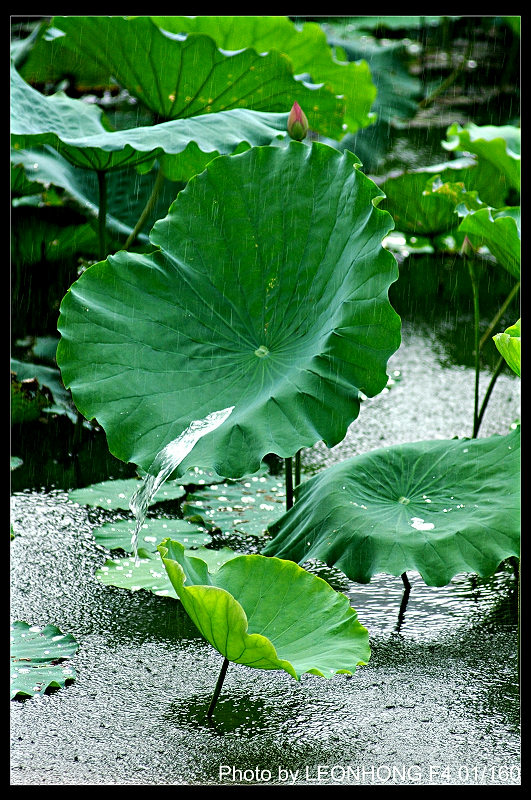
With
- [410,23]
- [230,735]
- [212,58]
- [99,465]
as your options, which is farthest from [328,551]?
[410,23]

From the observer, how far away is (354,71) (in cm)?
295

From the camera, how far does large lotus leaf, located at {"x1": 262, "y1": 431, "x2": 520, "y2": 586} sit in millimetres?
1549

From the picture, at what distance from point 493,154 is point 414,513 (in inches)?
52.6

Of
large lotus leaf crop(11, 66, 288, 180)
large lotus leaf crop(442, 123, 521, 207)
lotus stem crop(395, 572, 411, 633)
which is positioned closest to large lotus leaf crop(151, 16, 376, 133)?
large lotus leaf crop(442, 123, 521, 207)

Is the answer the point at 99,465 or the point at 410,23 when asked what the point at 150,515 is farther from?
the point at 410,23

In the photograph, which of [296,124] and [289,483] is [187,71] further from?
[289,483]

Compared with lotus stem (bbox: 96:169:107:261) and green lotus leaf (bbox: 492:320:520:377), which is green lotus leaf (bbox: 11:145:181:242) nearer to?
lotus stem (bbox: 96:169:107:261)

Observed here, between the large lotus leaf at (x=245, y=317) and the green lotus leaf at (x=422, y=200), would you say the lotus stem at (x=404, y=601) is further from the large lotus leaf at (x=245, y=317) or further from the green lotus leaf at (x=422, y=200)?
the green lotus leaf at (x=422, y=200)

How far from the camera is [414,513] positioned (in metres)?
1.66

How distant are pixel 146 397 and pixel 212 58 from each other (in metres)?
1.03

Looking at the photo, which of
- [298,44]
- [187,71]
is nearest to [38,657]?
[187,71]

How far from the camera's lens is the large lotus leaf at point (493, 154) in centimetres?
256

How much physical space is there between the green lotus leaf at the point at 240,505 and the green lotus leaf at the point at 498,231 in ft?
2.37

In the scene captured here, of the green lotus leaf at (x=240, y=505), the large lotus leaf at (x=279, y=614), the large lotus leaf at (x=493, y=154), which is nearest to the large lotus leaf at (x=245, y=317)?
the large lotus leaf at (x=279, y=614)
